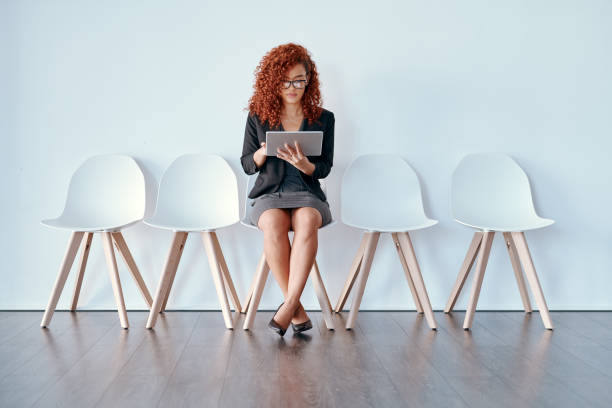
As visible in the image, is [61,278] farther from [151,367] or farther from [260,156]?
[260,156]

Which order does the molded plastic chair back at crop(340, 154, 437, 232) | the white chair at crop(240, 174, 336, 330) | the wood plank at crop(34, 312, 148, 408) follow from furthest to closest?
the molded plastic chair back at crop(340, 154, 437, 232)
the white chair at crop(240, 174, 336, 330)
the wood plank at crop(34, 312, 148, 408)

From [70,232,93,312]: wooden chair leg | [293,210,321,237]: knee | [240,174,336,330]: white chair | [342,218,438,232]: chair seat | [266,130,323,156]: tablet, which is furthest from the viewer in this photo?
[70,232,93,312]: wooden chair leg

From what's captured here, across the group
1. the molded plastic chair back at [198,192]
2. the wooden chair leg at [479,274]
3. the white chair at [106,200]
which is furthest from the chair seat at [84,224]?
the wooden chair leg at [479,274]

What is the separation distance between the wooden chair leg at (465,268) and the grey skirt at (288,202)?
80 centimetres

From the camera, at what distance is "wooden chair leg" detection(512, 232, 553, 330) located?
2662 millimetres

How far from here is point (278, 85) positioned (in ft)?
8.68

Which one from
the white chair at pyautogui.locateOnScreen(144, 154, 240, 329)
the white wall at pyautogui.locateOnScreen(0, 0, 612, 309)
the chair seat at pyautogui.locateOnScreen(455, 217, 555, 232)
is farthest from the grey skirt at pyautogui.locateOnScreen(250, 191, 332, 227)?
the chair seat at pyautogui.locateOnScreen(455, 217, 555, 232)

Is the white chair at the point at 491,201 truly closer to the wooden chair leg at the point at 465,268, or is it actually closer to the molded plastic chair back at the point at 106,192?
the wooden chair leg at the point at 465,268

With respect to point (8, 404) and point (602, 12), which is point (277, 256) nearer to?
point (8, 404)

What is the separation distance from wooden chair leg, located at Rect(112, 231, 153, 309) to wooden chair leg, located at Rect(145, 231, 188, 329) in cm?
26

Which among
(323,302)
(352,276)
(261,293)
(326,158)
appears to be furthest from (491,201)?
(261,293)

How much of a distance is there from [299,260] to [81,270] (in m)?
1.20

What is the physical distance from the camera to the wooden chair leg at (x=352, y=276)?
2885 millimetres

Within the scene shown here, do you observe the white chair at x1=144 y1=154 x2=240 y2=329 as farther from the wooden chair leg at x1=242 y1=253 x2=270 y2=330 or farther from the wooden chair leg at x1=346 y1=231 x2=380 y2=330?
the wooden chair leg at x1=346 y1=231 x2=380 y2=330
